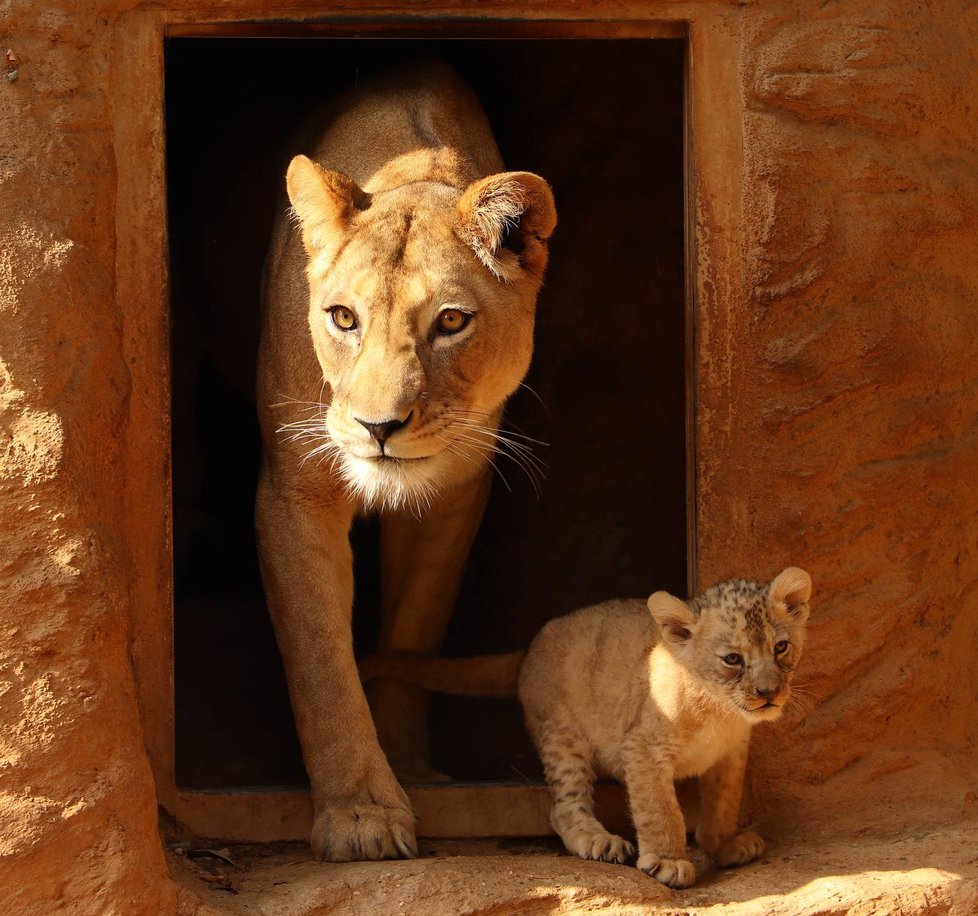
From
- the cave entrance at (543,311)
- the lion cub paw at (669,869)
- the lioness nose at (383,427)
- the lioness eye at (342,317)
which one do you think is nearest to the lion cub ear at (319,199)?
the lioness eye at (342,317)

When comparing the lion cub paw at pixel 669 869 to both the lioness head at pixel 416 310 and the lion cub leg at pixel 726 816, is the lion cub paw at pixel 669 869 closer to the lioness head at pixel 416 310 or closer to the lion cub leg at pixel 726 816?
the lion cub leg at pixel 726 816

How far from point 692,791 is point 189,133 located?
13.2 feet

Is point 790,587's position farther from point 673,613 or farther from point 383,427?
point 383,427

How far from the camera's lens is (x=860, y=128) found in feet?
15.5

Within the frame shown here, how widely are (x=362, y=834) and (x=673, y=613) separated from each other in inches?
43.4

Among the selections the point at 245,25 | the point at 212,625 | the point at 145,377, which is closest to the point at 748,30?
the point at 245,25

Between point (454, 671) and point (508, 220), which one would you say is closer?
point (508, 220)

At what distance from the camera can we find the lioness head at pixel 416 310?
4.21 m

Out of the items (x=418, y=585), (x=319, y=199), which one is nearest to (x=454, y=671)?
(x=418, y=585)

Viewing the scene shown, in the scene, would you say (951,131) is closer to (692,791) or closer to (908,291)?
(908,291)

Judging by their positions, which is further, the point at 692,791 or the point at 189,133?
the point at 189,133

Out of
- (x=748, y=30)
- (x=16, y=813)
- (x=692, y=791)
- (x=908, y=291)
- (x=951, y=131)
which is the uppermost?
(x=748, y=30)

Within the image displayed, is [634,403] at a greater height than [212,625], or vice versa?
[634,403]

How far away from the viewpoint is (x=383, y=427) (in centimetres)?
411
